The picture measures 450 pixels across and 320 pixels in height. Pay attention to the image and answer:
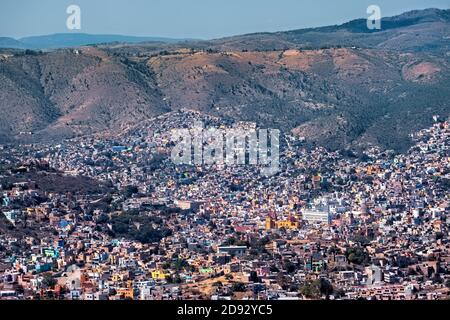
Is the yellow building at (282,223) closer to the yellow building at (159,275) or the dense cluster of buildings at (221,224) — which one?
the dense cluster of buildings at (221,224)

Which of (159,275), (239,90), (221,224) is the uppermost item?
(239,90)

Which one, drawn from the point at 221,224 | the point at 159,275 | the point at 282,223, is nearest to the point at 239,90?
the point at 221,224

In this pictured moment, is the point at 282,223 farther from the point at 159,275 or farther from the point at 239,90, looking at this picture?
the point at 239,90

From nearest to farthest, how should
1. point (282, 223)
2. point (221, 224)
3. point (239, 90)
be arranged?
1. point (282, 223)
2. point (221, 224)
3. point (239, 90)

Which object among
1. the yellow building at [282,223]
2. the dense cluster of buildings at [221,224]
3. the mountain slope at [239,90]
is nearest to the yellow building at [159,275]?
the dense cluster of buildings at [221,224]

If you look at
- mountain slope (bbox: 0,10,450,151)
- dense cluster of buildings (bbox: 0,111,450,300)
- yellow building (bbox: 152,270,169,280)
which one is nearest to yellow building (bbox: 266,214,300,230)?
dense cluster of buildings (bbox: 0,111,450,300)

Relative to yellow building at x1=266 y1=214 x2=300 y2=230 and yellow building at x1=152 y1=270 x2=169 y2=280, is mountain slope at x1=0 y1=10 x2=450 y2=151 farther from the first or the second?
yellow building at x1=152 y1=270 x2=169 y2=280

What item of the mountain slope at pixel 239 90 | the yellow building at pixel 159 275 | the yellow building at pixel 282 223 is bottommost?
the yellow building at pixel 282 223
